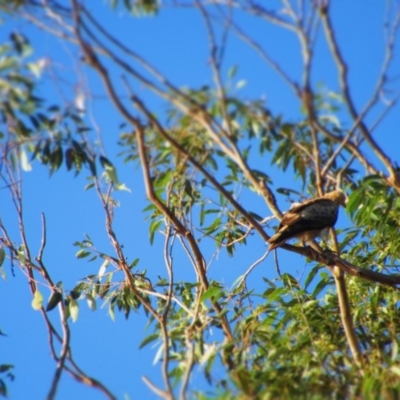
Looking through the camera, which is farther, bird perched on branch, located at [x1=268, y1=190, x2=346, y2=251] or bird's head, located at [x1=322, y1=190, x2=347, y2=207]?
bird's head, located at [x1=322, y1=190, x2=347, y2=207]

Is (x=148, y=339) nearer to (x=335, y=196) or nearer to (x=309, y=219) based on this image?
(x=309, y=219)

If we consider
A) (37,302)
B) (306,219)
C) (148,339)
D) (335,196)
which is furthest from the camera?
(335,196)

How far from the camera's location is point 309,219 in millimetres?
7273

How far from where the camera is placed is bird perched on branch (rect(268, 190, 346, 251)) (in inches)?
271

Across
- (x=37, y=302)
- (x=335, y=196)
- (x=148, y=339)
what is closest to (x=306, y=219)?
(x=335, y=196)

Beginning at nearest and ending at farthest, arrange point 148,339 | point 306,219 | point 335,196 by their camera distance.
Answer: point 148,339, point 306,219, point 335,196

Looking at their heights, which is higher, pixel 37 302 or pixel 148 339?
pixel 37 302

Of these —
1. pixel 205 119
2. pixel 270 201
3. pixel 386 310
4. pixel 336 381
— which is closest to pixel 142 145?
pixel 205 119

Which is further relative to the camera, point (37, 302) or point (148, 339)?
point (148, 339)

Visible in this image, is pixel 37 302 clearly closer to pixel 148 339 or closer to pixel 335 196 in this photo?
pixel 148 339

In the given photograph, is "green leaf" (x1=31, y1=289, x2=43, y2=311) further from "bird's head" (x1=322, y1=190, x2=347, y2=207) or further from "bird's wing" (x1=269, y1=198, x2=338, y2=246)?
"bird's head" (x1=322, y1=190, x2=347, y2=207)

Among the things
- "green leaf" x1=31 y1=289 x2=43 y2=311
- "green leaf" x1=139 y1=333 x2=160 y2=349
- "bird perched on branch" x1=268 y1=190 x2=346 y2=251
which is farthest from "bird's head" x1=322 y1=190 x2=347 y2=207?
"green leaf" x1=31 y1=289 x2=43 y2=311

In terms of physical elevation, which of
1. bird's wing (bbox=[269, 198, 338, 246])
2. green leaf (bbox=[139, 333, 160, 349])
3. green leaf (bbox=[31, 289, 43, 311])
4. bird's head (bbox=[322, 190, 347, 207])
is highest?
bird's head (bbox=[322, 190, 347, 207])

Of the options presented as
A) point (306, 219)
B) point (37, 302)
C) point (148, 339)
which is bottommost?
point (148, 339)
